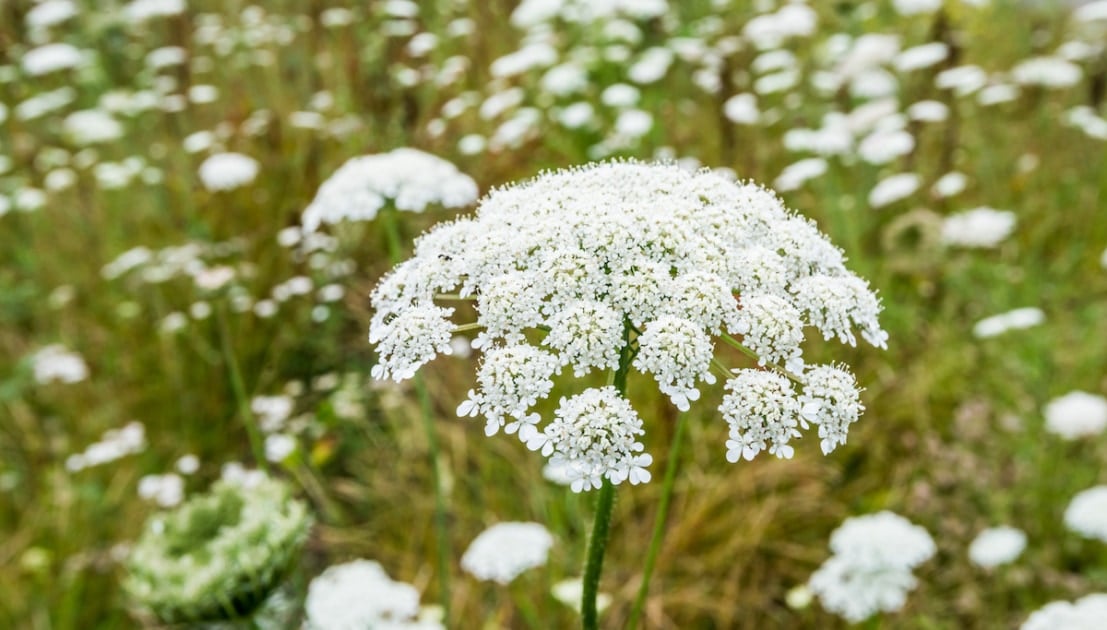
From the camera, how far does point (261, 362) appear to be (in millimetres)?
5062

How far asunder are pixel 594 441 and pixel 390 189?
139 cm

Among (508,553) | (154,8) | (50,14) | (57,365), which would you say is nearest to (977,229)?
(508,553)

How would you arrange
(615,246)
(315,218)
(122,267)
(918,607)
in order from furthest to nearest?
(122,267) → (918,607) → (315,218) → (615,246)

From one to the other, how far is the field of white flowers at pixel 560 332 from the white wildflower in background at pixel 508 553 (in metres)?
0.02

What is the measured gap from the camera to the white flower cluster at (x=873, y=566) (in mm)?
2686

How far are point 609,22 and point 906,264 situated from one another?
3.20m

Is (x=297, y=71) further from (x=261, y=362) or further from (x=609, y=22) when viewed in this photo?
(x=261, y=362)

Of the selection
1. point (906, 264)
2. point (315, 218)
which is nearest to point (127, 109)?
point (315, 218)

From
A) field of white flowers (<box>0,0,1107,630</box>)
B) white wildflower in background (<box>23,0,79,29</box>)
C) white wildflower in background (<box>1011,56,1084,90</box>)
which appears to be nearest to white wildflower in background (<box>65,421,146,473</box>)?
field of white flowers (<box>0,0,1107,630</box>)

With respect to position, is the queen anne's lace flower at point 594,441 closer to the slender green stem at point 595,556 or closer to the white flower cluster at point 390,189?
the slender green stem at point 595,556

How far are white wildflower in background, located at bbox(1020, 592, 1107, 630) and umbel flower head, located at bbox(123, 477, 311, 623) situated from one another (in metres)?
2.00

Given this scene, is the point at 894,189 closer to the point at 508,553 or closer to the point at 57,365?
the point at 508,553

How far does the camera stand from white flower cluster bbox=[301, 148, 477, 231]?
2.63 metres

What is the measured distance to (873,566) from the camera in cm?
270
